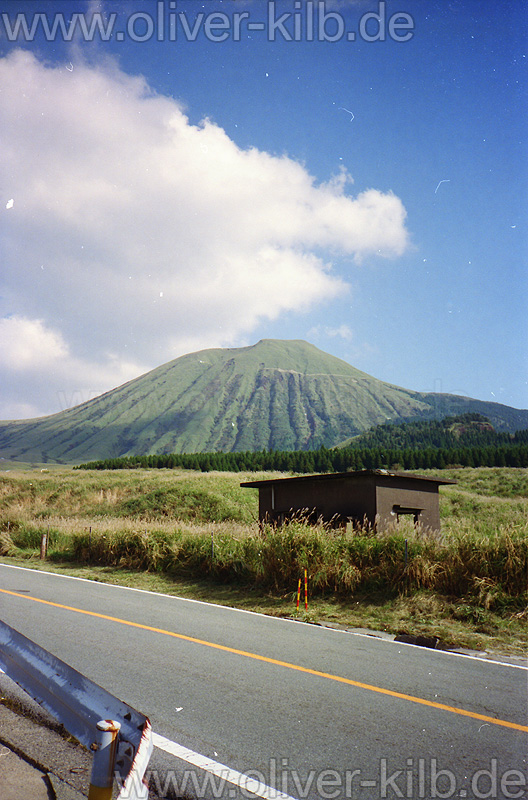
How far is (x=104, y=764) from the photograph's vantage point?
8.56 feet

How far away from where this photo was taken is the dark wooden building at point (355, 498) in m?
17.7

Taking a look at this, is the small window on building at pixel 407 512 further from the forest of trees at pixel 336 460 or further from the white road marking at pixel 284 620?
the forest of trees at pixel 336 460

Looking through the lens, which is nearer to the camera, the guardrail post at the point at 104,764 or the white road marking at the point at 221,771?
the guardrail post at the point at 104,764

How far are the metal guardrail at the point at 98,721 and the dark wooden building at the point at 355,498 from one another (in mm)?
13108

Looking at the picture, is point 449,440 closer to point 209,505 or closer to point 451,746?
point 209,505

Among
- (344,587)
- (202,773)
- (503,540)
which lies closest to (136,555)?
(344,587)

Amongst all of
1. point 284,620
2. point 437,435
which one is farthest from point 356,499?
point 437,435

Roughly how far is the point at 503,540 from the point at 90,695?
991 centimetres

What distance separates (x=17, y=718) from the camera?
4.80 m

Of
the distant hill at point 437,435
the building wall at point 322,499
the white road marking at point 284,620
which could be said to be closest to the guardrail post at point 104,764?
the white road marking at point 284,620

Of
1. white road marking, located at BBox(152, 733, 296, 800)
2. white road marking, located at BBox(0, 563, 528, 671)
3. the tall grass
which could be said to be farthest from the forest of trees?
white road marking, located at BBox(152, 733, 296, 800)

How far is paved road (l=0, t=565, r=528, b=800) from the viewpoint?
149 inches

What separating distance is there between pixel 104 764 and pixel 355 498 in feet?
52.4

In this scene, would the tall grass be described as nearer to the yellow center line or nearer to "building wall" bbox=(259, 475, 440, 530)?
"building wall" bbox=(259, 475, 440, 530)
